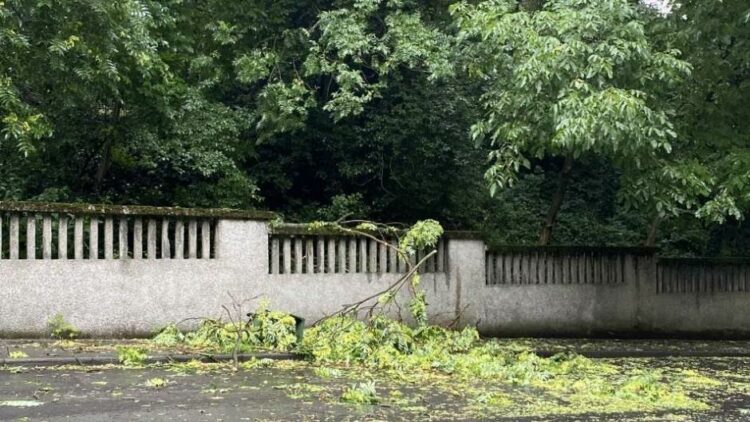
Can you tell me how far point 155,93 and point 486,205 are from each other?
734 centimetres

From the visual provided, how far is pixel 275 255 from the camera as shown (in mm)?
10875

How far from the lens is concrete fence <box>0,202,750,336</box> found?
31.3 feet

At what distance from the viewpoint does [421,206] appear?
1442 cm

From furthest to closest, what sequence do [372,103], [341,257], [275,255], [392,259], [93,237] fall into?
[372,103]
[392,259]
[341,257]
[275,255]
[93,237]

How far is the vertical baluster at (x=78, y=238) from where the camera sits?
31.6 feet

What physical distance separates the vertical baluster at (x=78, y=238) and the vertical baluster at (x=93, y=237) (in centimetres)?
11

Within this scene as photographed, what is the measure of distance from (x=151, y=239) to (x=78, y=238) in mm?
857

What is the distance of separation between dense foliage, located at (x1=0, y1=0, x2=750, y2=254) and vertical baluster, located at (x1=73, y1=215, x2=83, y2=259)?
3.29 feet

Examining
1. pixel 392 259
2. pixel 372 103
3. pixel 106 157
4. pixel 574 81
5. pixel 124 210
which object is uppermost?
pixel 372 103

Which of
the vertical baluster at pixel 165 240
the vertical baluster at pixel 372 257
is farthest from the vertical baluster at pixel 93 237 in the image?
the vertical baluster at pixel 372 257

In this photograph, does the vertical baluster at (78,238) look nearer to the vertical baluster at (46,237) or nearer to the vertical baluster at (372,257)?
the vertical baluster at (46,237)

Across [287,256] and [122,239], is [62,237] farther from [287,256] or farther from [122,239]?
[287,256]

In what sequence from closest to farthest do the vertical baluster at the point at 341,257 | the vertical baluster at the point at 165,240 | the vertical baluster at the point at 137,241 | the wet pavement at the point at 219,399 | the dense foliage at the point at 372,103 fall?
the wet pavement at the point at 219,399
the dense foliage at the point at 372,103
the vertical baluster at the point at 137,241
the vertical baluster at the point at 165,240
the vertical baluster at the point at 341,257

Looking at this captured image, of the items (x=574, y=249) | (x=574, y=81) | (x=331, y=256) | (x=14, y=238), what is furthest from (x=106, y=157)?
(x=574, y=249)
